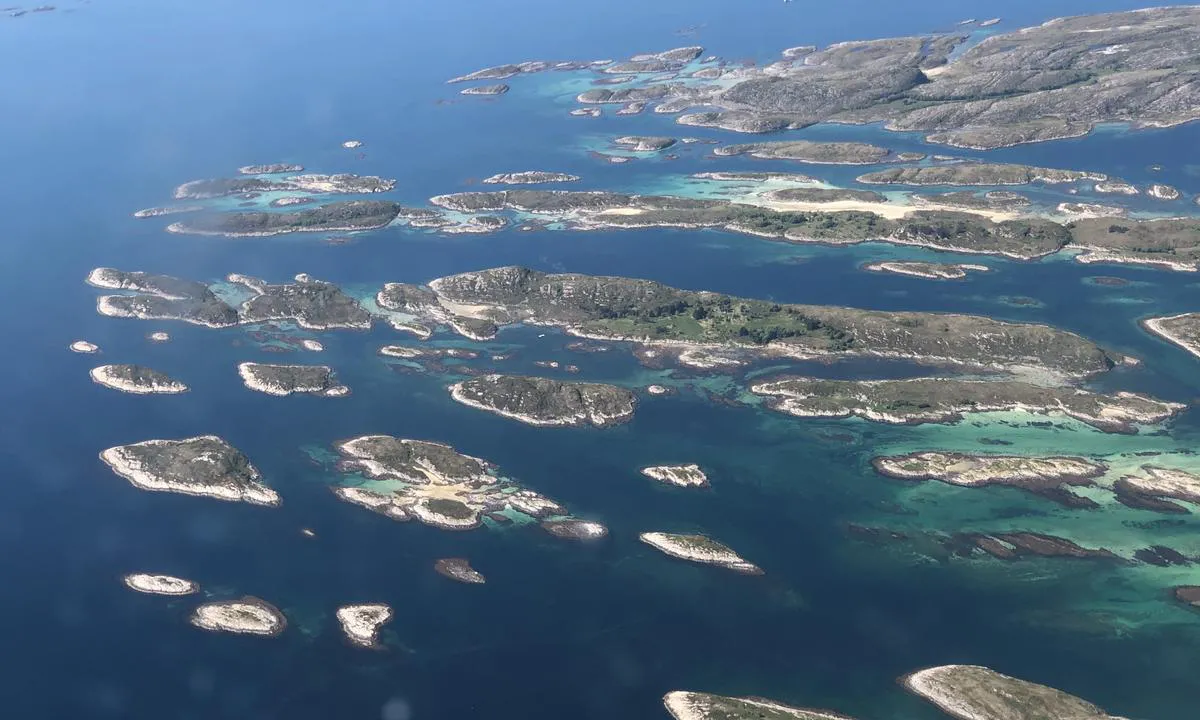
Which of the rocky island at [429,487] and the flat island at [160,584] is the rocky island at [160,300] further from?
the flat island at [160,584]

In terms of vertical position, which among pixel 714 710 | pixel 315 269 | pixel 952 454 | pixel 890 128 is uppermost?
pixel 890 128

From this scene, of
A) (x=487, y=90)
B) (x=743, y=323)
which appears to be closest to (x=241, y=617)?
(x=743, y=323)

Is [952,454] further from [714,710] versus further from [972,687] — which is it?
[714,710]

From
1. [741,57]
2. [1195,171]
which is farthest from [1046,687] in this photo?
[741,57]

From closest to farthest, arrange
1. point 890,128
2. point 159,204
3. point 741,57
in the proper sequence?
point 159,204 < point 890,128 < point 741,57

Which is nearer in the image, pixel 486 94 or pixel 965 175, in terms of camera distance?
pixel 965 175

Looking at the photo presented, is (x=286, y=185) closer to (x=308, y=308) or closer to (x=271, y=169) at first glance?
(x=271, y=169)

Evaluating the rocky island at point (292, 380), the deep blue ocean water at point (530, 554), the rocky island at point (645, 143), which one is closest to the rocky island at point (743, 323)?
the deep blue ocean water at point (530, 554)
